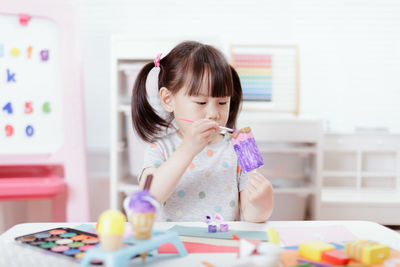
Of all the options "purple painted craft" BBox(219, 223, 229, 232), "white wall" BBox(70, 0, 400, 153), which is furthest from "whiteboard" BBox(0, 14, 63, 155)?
"purple painted craft" BBox(219, 223, 229, 232)

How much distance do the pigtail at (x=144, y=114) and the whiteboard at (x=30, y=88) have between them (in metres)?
0.65

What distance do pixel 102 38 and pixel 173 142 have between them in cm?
130

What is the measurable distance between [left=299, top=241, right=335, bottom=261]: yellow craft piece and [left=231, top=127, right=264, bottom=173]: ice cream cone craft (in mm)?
266

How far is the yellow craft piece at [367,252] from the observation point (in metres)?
0.67

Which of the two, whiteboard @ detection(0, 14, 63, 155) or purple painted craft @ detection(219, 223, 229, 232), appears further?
whiteboard @ detection(0, 14, 63, 155)

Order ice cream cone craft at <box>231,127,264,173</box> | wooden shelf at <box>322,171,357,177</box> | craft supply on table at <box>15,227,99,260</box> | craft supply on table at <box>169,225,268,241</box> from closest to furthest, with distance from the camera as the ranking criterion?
craft supply on table at <box>15,227,99,260</box> → craft supply on table at <box>169,225,268,241</box> → ice cream cone craft at <box>231,127,264,173</box> → wooden shelf at <box>322,171,357,177</box>

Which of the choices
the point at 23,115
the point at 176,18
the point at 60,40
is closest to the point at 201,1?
Answer: the point at 176,18

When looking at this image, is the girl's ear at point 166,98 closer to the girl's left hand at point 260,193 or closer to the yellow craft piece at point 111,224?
the girl's left hand at point 260,193

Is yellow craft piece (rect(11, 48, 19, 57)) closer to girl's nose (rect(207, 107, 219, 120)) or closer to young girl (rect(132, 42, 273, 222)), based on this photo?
young girl (rect(132, 42, 273, 222))

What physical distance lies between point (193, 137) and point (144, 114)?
0.84ft

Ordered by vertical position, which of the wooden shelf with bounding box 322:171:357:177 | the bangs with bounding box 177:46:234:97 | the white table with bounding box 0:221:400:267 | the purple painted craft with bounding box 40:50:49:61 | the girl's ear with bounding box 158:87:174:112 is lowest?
the wooden shelf with bounding box 322:171:357:177

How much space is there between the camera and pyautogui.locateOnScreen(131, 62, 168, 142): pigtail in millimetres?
1159

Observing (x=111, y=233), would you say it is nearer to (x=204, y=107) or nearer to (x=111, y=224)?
(x=111, y=224)

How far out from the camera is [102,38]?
2.27 meters
